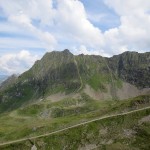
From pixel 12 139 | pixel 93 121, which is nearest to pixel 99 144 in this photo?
pixel 93 121

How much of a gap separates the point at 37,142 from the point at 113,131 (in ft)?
133

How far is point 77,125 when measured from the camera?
635 feet

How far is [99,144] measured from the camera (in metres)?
180

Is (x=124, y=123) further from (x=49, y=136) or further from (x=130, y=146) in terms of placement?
(x=49, y=136)

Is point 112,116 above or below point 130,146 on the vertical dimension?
above

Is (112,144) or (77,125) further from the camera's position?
(77,125)

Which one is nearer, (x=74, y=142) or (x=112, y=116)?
(x=74, y=142)

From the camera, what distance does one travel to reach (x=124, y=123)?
192 metres

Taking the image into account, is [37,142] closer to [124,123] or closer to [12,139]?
[12,139]

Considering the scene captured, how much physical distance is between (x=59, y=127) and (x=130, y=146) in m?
43.5

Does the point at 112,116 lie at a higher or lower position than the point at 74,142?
higher

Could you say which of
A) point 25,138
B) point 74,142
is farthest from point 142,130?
point 25,138

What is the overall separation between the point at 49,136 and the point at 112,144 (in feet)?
109

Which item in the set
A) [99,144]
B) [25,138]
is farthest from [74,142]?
[25,138]
